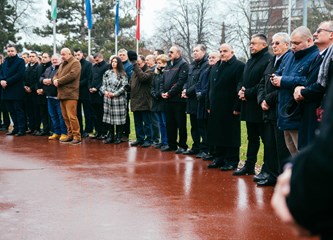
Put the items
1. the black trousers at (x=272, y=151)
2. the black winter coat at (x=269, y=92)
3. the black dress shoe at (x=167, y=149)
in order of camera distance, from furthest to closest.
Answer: the black dress shoe at (x=167, y=149)
the black trousers at (x=272, y=151)
the black winter coat at (x=269, y=92)

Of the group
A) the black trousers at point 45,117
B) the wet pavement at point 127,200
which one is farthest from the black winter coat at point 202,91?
the black trousers at point 45,117

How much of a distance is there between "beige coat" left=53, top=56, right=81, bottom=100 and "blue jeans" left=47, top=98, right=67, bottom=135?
757 mm

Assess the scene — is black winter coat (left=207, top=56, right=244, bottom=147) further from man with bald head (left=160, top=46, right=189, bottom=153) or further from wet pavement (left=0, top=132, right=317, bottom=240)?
man with bald head (left=160, top=46, right=189, bottom=153)

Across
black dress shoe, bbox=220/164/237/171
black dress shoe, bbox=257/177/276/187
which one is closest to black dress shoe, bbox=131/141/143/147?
black dress shoe, bbox=220/164/237/171

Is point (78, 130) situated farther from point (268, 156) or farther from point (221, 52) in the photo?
point (268, 156)

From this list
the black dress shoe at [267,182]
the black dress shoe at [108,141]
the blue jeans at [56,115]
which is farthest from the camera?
the blue jeans at [56,115]

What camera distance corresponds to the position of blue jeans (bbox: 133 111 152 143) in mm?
11320

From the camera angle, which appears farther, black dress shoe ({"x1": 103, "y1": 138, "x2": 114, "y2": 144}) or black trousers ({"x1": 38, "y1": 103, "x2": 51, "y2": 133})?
black trousers ({"x1": 38, "y1": 103, "x2": 51, "y2": 133})

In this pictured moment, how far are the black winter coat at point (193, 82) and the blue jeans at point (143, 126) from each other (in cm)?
171

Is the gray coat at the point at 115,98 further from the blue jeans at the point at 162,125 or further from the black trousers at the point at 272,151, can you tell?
the black trousers at the point at 272,151

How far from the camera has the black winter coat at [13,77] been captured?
1283 centimetres

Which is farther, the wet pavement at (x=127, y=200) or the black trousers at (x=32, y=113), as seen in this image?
the black trousers at (x=32, y=113)

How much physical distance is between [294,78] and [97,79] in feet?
21.8

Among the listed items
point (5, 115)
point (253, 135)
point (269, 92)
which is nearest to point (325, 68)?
point (269, 92)
